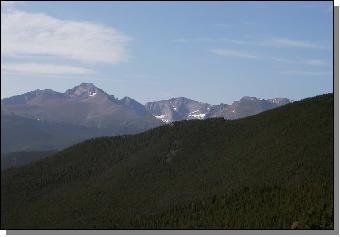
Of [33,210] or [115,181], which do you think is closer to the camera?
[33,210]

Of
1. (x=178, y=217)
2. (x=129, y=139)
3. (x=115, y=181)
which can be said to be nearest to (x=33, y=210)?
(x=115, y=181)

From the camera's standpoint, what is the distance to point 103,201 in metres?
78.6

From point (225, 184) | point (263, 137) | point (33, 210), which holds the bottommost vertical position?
point (33, 210)

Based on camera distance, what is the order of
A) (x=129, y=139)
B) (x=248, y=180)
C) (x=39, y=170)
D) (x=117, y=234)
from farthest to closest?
(x=129, y=139), (x=39, y=170), (x=248, y=180), (x=117, y=234)

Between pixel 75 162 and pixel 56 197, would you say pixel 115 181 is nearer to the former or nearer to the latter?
pixel 56 197

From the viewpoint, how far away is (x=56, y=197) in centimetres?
8875

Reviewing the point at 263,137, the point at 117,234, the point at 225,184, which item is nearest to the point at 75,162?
the point at 263,137

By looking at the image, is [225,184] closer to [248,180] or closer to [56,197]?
[248,180]

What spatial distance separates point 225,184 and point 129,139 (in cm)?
5791

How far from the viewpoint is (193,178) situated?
3086 inches

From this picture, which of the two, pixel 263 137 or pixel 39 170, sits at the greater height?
pixel 263 137

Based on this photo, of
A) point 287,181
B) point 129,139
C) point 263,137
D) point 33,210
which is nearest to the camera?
point 287,181

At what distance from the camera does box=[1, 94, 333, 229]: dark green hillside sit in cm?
4384

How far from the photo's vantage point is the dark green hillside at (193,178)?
43.8 meters
